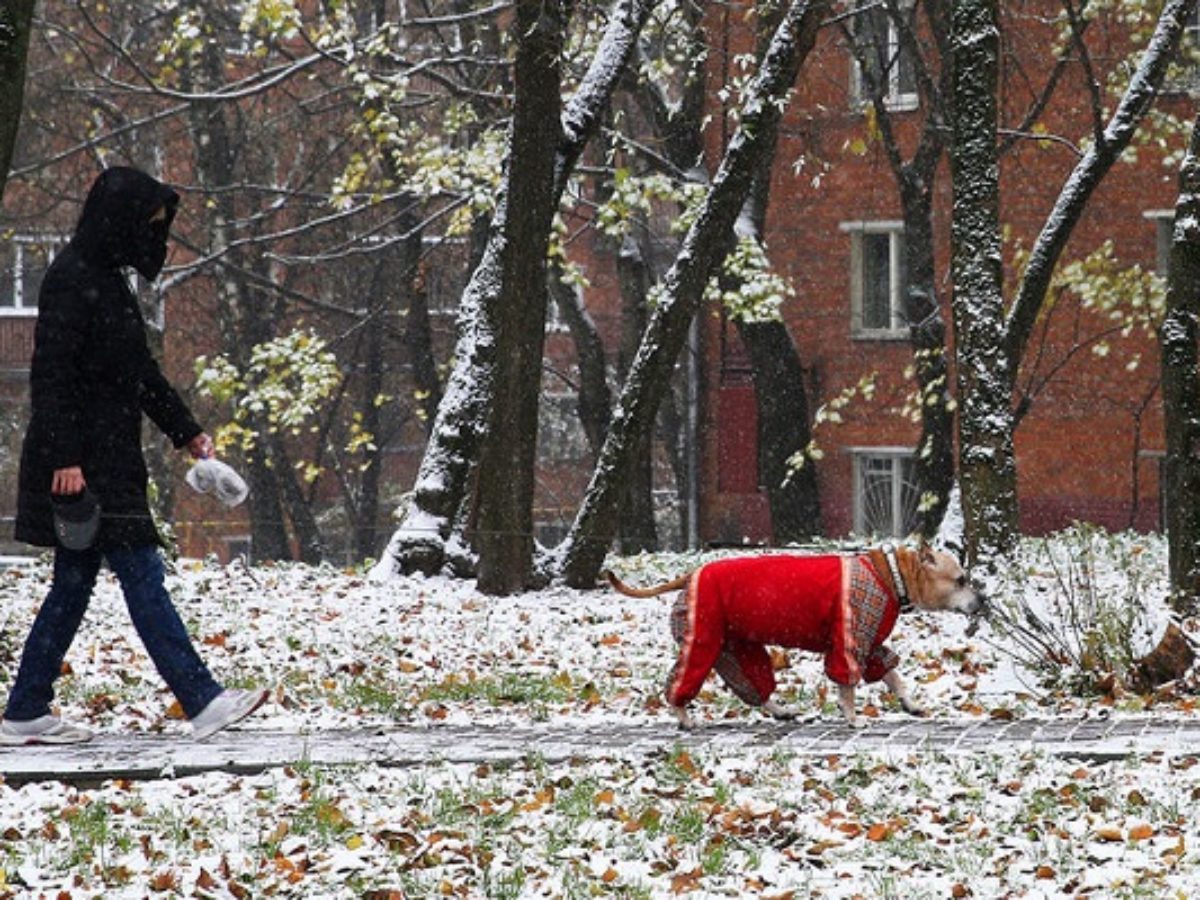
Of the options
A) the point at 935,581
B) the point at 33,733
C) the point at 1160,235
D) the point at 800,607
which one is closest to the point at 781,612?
the point at 800,607

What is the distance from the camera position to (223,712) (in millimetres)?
8742

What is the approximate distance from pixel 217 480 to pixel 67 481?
89cm

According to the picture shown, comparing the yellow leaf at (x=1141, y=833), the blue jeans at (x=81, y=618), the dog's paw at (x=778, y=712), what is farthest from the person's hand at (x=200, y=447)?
the yellow leaf at (x=1141, y=833)

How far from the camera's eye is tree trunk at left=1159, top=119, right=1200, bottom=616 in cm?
1153

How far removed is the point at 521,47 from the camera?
50.9ft

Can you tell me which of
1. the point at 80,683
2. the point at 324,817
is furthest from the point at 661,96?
the point at 324,817

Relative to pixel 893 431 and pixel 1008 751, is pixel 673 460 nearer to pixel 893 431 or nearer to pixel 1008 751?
pixel 893 431

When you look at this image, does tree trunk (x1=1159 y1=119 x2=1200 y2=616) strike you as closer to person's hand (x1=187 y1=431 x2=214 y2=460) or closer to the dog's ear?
the dog's ear

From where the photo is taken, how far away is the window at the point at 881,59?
2158cm

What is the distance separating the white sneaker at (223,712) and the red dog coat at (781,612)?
177 cm

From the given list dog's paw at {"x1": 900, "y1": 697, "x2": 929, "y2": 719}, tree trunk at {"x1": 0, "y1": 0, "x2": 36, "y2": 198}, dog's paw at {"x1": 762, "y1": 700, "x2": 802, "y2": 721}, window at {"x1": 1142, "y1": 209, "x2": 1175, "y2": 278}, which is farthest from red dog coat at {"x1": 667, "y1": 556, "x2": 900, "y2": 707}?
window at {"x1": 1142, "y1": 209, "x2": 1175, "y2": 278}

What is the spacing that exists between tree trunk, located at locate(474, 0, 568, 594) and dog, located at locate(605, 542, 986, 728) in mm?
6789

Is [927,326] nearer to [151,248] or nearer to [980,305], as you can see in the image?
[980,305]

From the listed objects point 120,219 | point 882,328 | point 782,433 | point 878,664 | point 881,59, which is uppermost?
point 881,59
